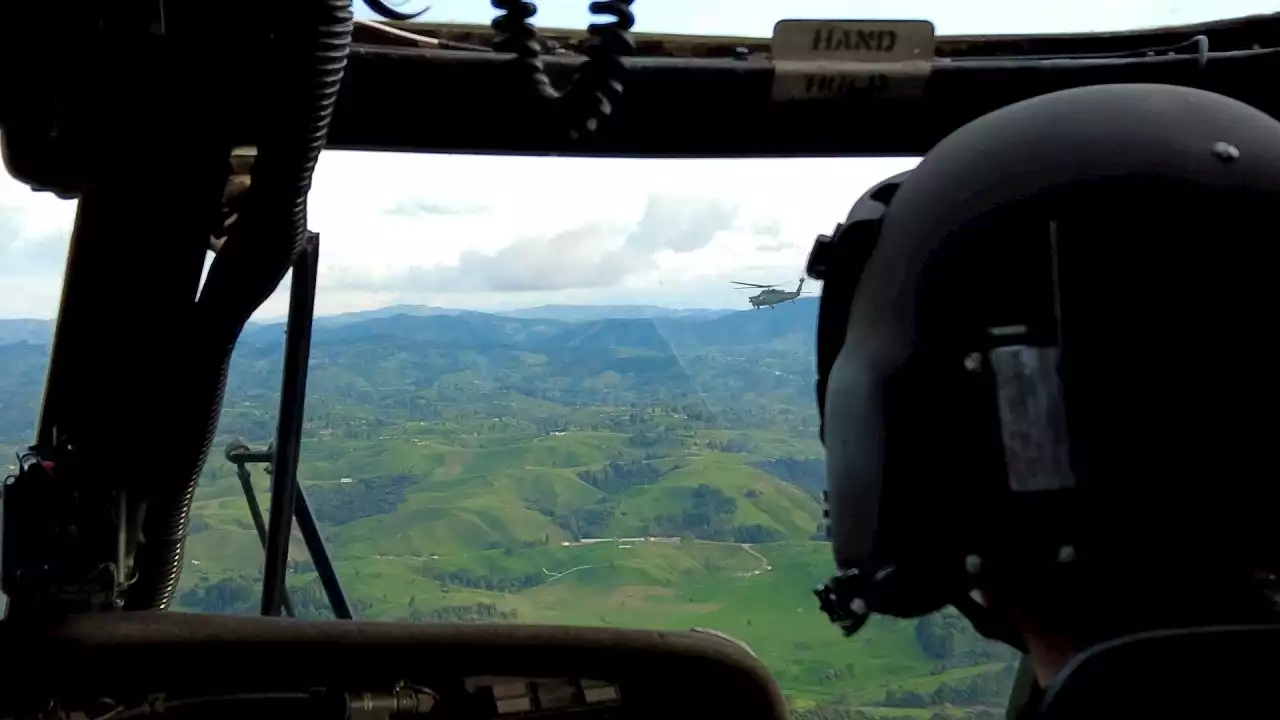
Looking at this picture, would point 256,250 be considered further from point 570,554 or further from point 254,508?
point 570,554

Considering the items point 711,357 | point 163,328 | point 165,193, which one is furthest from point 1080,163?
point 711,357

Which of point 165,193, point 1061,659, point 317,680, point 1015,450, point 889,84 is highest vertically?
point 889,84

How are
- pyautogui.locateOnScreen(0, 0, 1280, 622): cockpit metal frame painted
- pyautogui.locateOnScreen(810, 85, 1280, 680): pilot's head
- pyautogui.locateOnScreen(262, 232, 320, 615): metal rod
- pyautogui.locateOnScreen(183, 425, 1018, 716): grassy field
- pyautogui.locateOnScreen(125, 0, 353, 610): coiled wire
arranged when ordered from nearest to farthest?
pyautogui.locateOnScreen(810, 85, 1280, 680): pilot's head
pyautogui.locateOnScreen(125, 0, 353, 610): coiled wire
pyautogui.locateOnScreen(0, 0, 1280, 622): cockpit metal frame painted
pyautogui.locateOnScreen(262, 232, 320, 615): metal rod
pyautogui.locateOnScreen(183, 425, 1018, 716): grassy field

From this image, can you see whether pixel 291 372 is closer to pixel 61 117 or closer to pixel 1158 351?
pixel 61 117

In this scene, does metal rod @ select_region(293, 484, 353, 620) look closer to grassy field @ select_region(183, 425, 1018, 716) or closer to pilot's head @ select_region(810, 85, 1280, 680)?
grassy field @ select_region(183, 425, 1018, 716)

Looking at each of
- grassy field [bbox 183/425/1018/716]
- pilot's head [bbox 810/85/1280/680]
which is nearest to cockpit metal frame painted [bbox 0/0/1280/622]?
grassy field [bbox 183/425/1018/716]

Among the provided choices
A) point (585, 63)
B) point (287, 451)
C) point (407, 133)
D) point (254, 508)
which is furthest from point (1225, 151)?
point (254, 508)

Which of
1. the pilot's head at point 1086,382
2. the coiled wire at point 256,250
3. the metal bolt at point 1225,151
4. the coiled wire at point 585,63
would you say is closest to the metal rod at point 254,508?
the coiled wire at point 256,250
